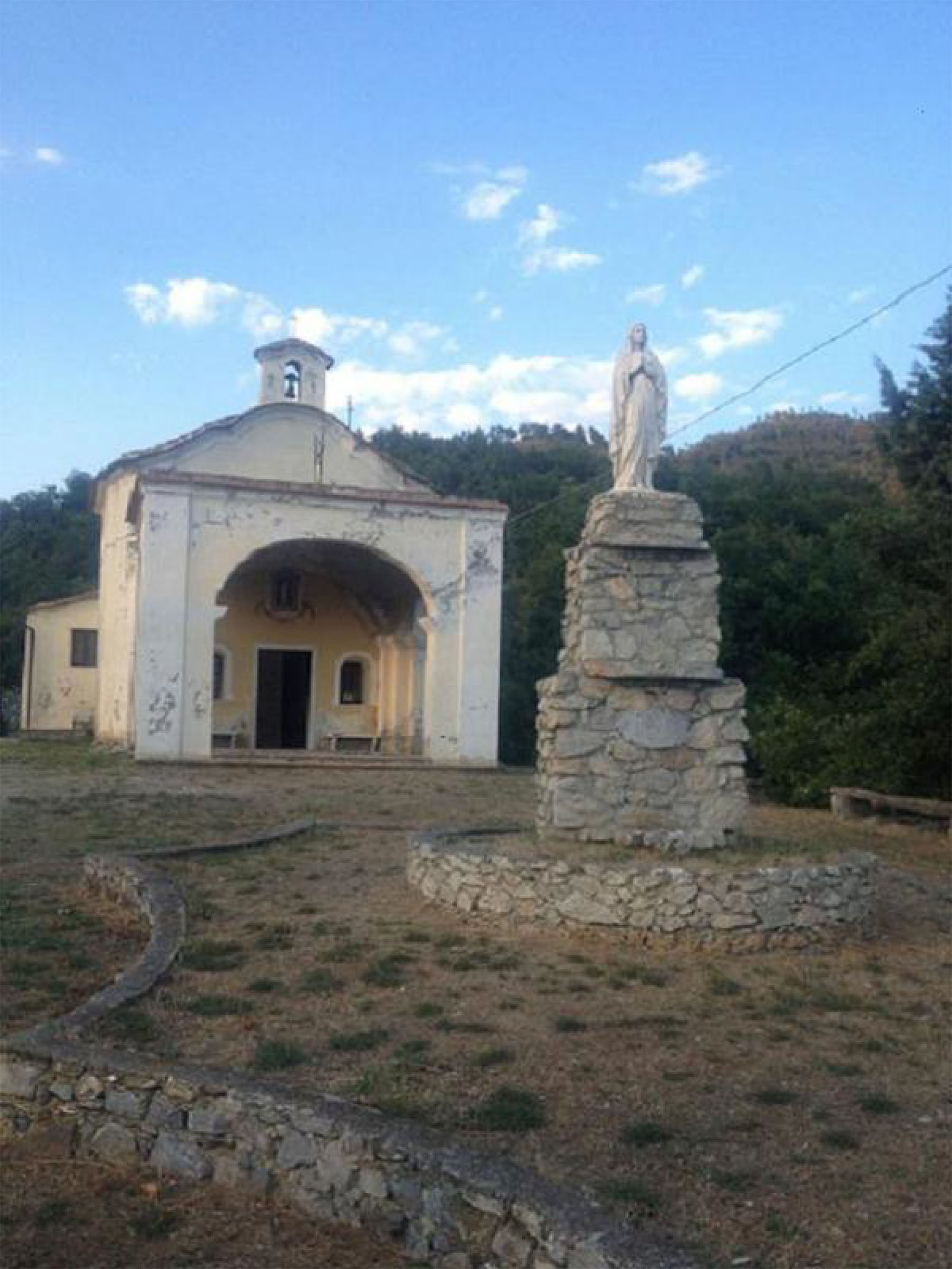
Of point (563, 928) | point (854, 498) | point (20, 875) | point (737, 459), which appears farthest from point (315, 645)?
point (737, 459)

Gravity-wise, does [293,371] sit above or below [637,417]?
above

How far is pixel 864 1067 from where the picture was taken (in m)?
5.36

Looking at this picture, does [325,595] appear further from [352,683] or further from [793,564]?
[793,564]

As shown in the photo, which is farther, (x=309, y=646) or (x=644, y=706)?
Result: (x=309, y=646)

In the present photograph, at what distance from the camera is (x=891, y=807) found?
14.6 m

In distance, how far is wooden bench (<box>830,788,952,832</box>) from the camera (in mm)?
13688

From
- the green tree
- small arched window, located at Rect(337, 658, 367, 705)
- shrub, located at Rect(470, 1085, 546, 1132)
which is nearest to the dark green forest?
the green tree

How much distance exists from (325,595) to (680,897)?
60.2ft

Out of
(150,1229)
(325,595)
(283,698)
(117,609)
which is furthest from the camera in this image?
(117,609)

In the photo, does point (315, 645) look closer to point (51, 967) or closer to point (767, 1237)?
point (51, 967)

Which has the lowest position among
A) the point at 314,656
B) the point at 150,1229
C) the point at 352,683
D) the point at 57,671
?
the point at 150,1229

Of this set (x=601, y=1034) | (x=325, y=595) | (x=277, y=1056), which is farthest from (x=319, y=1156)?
(x=325, y=595)

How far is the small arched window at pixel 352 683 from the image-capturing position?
82.3 ft

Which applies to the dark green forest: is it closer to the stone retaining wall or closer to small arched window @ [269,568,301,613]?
small arched window @ [269,568,301,613]
